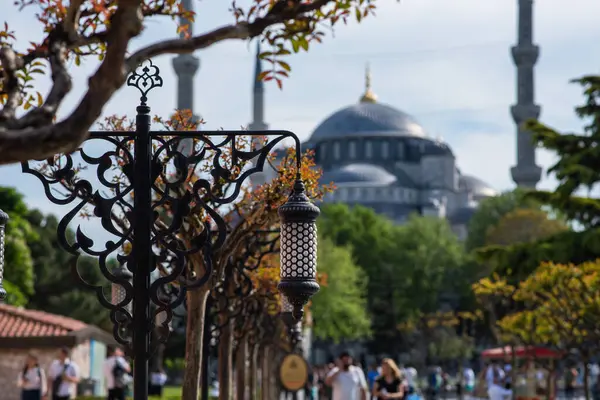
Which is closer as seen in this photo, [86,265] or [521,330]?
[521,330]

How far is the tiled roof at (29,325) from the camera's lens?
3109 centimetres

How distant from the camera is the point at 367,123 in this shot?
16038cm

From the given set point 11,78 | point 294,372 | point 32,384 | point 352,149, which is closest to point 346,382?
point 32,384

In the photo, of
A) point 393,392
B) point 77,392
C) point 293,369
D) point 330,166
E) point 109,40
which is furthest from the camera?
point 330,166

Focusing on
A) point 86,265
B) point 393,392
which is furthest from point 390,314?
point 393,392

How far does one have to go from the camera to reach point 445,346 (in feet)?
300

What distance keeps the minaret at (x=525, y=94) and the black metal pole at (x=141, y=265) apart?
9577 cm

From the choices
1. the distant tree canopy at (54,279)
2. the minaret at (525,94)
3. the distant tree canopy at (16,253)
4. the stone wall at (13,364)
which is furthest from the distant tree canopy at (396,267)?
the stone wall at (13,364)

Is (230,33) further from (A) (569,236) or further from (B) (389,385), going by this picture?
(A) (569,236)

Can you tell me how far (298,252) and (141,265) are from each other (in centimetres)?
111

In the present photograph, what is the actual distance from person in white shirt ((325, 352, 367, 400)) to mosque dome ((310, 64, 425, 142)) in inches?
5566

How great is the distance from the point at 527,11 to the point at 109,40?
10376 cm

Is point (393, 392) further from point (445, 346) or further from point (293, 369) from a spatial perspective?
point (445, 346)

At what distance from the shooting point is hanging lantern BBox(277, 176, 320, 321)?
30.8 feet
